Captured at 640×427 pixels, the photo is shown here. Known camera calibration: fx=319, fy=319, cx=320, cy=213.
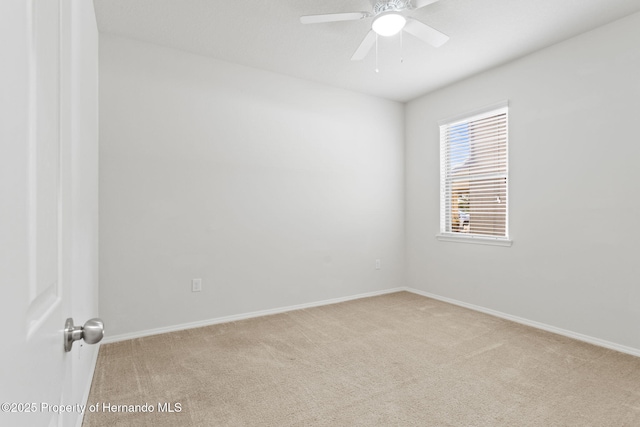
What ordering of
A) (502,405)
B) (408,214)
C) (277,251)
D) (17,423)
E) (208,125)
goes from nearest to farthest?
(17,423) < (502,405) < (208,125) < (277,251) < (408,214)

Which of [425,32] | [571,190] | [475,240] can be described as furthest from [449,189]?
[425,32]

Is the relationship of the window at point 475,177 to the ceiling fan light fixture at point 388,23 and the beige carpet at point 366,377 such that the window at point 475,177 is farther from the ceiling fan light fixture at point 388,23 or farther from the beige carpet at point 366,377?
the ceiling fan light fixture at point 388,23

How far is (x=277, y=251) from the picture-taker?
12.0 feet

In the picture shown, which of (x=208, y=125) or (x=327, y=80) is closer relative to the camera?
(x=208, y=125)

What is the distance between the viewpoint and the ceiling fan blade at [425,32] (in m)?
2.33

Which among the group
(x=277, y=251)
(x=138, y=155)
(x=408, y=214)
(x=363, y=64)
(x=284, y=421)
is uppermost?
(x=363, y=64)

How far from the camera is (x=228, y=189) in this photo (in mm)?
3371

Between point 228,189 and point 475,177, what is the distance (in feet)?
9.35

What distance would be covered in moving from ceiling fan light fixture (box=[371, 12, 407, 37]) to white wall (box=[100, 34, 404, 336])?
1589 millimetres

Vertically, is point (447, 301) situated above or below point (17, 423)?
below

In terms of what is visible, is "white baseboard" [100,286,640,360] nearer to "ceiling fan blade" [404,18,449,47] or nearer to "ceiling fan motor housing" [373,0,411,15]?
"ceiling fan blade" [404,18,449,47]

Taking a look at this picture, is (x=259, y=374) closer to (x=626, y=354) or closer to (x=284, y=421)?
(x=284, y=421)

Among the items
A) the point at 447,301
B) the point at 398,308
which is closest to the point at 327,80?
the point at 398,308

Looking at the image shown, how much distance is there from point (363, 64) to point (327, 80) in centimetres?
58
